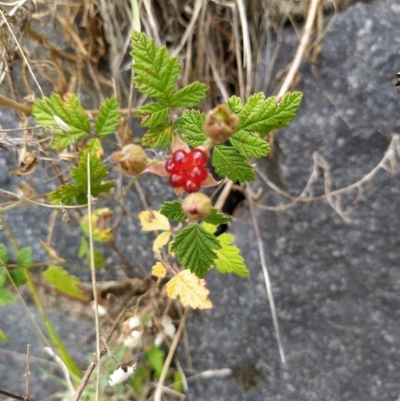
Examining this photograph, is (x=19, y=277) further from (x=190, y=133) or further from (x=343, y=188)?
(x=343, y=188)

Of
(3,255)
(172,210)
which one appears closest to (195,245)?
(172,210)

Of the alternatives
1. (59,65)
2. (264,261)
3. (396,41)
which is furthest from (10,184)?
(396,41)

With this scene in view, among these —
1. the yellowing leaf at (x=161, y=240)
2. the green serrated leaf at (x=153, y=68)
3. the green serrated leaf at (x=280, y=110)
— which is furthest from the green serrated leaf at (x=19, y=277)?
the green serrated leaf at (x=280, y=110)

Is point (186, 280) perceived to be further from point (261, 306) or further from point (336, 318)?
point (336, 318)

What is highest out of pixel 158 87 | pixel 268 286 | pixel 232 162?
pixel 158 87

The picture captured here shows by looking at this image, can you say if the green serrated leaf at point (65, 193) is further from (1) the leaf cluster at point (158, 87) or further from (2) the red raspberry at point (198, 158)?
(2) the red raspberry at point (198, 158)

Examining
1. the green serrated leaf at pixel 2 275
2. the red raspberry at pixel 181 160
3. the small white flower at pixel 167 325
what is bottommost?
the small white flower at pixel 167 325
